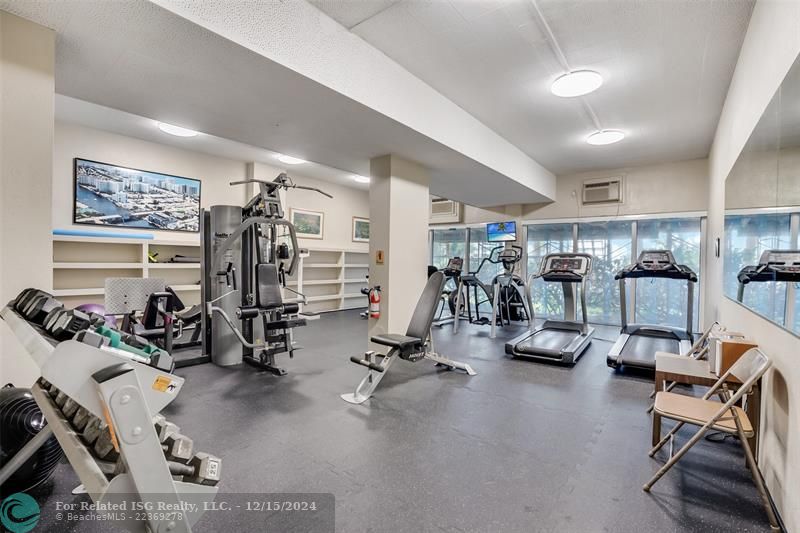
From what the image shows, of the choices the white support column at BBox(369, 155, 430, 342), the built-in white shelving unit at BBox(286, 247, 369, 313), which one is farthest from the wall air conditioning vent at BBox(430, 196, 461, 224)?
the white support column at BBox(369, 155, 430, 342)

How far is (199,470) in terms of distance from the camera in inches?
50.4

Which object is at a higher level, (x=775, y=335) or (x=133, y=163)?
(x=133, y=163)

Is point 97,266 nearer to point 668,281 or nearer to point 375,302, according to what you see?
point 375,302

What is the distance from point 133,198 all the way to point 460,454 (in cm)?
602

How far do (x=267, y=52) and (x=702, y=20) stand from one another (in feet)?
10.5

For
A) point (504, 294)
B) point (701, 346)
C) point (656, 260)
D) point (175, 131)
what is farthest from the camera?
point (504, 294)

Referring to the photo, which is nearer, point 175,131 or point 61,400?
point 61,400

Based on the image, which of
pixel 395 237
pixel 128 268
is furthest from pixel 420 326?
pixel 128 268

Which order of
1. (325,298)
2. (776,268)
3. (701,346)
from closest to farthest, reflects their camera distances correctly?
(776,268)
(701,346)
(325,298)

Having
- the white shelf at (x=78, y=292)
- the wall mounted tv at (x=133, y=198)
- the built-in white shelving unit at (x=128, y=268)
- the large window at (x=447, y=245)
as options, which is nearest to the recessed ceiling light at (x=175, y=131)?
the wall mounted tv at (x=133, y=198)

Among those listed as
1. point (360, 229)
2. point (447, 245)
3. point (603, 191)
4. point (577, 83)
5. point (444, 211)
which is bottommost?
point (447, 245)

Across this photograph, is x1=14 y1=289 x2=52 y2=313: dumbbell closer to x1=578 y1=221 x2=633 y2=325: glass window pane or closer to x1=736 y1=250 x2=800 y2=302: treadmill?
x1=736 y1=250 x2=800 y2=302: treadmill

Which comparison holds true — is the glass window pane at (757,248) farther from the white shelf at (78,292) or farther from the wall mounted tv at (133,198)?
the wall mounted tv at (133,198)

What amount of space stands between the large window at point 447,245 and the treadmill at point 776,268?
273 inches
